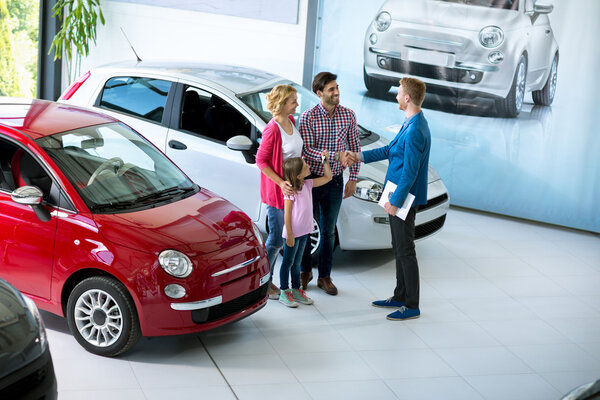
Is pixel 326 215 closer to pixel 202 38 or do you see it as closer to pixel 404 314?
pixel 404 314

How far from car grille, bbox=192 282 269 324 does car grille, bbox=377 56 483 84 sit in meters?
4.23

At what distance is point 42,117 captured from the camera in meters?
5.09

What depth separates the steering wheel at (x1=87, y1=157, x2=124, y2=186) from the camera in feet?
15.8

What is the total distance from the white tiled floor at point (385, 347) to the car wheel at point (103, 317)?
10 centimetres

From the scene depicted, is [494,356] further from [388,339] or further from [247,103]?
[247,103]

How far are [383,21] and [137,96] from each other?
3288 millimetres

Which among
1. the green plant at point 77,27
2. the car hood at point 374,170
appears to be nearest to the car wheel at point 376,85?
the car hood at point 374,170

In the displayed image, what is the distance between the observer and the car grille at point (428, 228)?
21.2ft

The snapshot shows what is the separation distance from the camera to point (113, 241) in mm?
4434

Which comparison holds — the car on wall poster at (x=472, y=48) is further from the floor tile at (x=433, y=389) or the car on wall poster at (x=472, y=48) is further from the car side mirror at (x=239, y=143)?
the floor tile at (x=433, y=389)

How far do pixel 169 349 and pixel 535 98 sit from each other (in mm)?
5049

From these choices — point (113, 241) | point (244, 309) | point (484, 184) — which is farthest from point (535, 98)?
point (113, 241)

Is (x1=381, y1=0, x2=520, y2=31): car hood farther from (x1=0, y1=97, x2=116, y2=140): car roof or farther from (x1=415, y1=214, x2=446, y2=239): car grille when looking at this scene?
(x1=0, y1=97, x2=116, y2=140): car roof

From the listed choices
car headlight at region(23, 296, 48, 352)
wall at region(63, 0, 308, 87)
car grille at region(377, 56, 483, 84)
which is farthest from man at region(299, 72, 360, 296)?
wall at region(63, 0, 308, 87)
